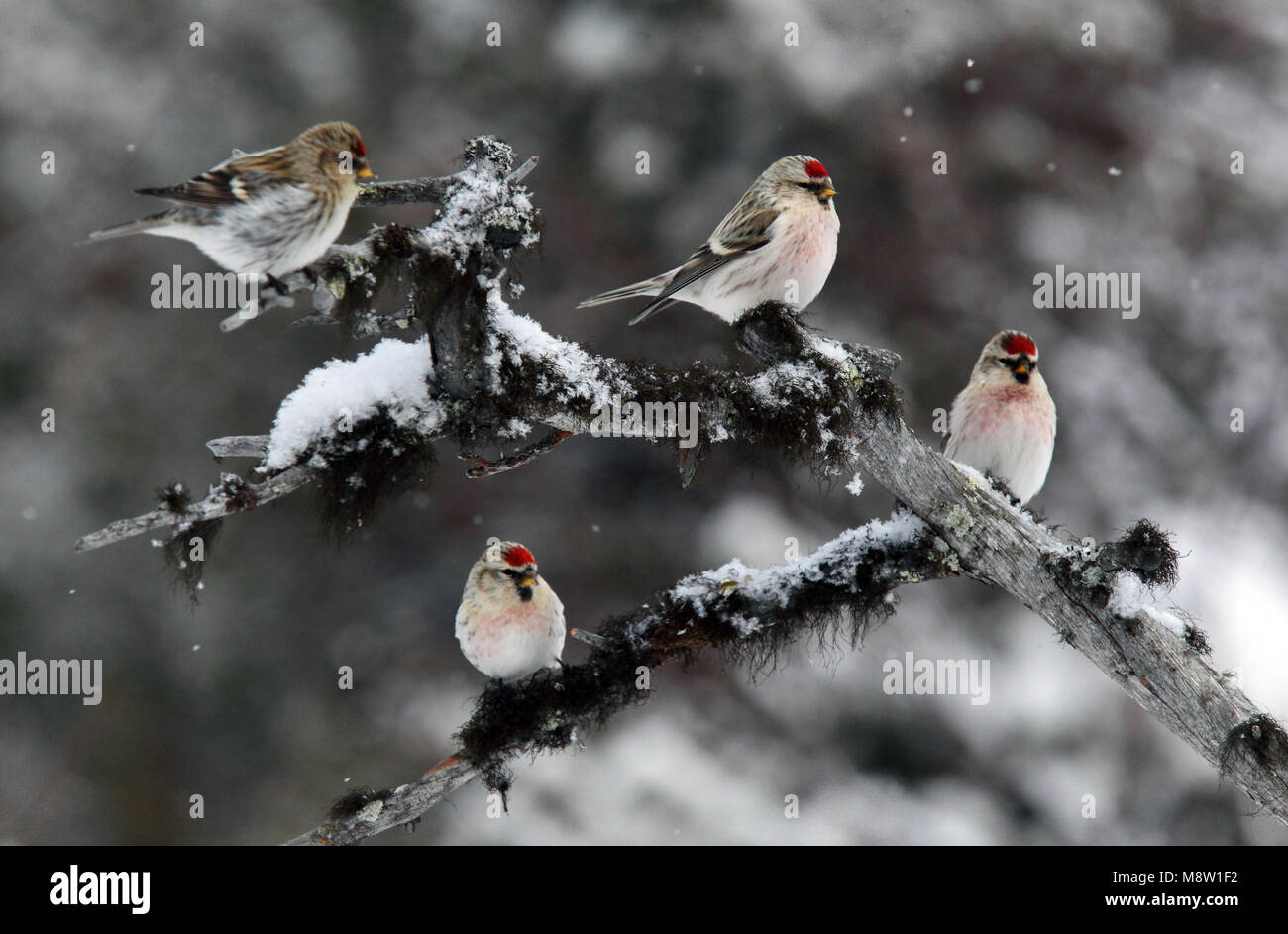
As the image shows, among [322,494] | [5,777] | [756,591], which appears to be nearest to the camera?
[322,494]

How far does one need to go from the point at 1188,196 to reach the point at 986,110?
1.92 m

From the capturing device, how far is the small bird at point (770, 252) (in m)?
4.70

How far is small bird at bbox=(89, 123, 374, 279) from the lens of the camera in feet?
11.1

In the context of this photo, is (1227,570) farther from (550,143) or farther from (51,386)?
(51,386)

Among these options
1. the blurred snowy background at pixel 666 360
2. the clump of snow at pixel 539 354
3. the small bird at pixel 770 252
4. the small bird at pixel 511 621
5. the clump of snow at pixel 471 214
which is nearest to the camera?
the clump of snow at pixel 471 214

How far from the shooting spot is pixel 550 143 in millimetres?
10023

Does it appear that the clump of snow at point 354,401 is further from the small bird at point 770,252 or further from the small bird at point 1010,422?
the small bird at point 1010,422

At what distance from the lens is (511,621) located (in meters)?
4.41

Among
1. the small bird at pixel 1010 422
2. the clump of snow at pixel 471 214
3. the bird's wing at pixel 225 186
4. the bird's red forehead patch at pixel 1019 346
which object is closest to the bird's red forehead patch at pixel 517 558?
the clump of snow at pixel 471 214

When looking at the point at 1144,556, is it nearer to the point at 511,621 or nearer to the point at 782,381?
the point at 782,381

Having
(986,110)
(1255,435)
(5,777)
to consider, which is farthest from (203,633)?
(1255,435)

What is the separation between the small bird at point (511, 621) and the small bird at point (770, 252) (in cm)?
118

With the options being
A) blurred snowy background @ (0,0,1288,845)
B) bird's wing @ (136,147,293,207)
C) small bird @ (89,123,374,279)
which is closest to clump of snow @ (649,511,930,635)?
small bird @ (89,123,374,279)

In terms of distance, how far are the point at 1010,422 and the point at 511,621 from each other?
2.37 meters
